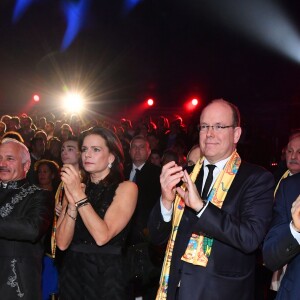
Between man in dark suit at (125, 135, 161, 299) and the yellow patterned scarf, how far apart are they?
0.69 metres

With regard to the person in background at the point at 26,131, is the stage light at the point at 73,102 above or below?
above

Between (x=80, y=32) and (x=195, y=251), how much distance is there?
17258 millimetres

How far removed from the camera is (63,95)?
64.8 feet

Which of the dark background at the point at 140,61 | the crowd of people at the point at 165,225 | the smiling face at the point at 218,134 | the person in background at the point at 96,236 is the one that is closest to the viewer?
the crowd of people at the point at 165,225

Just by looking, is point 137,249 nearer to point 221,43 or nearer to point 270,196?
point 270,196

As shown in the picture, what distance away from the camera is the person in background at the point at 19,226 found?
324 centimetres

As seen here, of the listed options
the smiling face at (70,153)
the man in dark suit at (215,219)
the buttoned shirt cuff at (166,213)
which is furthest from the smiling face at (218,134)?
the smiling face at (70,153)

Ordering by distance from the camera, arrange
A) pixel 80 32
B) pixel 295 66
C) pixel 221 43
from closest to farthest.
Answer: pixel 295 66 → pixel 221 43 → pixel 80 32

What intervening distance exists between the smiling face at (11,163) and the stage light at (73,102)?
16.3 meters

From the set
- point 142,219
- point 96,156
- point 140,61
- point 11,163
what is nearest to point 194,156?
point 142,219

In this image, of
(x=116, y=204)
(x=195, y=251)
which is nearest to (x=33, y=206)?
(x=116, y=204)

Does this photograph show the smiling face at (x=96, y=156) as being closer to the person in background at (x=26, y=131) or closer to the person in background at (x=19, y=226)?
the person in background at (x=19, y=226)

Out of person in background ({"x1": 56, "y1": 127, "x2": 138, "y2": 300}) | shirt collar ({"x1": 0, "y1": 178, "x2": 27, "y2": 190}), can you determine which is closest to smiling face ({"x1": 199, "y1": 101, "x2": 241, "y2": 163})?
person in background ({"x1": 56, "y1": 127, "x2": 138, "y2": 300})

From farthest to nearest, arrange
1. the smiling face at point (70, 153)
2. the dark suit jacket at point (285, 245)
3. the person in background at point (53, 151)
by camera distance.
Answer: the person in background at point (53, 151) → the smiling face at point (70, 153) → the dark suit jacket at point (285, 245)
